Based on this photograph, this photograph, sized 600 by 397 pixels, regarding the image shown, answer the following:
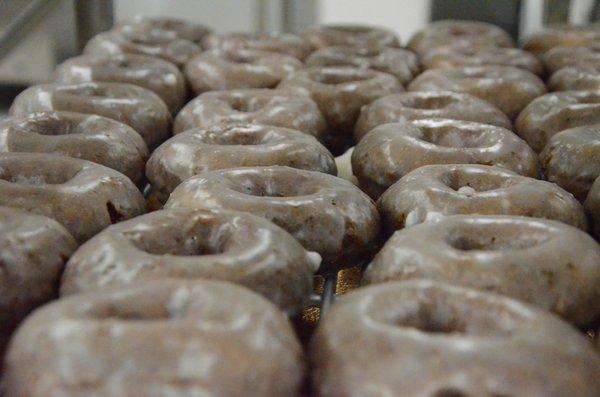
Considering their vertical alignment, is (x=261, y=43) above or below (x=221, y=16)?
above

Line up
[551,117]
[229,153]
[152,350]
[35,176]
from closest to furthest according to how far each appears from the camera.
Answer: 1. [152,350]
2. [35,176]
3. [229,153]
4. [551,117]

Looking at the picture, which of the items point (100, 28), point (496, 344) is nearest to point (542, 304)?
point (496, 344)

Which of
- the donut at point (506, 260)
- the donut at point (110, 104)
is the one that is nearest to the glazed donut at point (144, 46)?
the donut at point (110, 104)

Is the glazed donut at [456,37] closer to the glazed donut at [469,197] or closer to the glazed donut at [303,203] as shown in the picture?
the glazed donut at [469,197]

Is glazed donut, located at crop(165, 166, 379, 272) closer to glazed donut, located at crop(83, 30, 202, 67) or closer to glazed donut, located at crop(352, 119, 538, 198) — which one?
glazed donut, located at crop(352, 119, 538, 198)

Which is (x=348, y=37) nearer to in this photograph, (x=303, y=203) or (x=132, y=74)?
(x=132, y=74)

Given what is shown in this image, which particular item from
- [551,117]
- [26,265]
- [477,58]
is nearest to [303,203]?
[26,265]
